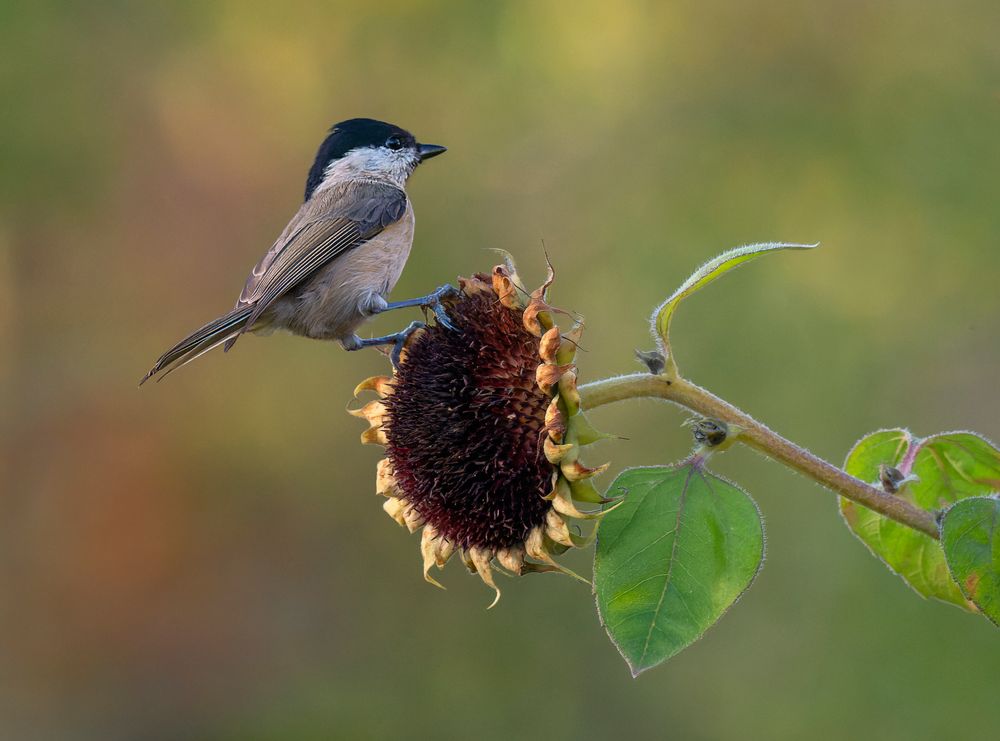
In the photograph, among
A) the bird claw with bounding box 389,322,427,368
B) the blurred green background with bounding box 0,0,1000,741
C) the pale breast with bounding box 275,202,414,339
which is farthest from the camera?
the blurred green background with bounding box 0,0,1000,741

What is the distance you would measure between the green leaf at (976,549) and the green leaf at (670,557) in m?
0.32

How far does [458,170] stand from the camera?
8125 millimetres

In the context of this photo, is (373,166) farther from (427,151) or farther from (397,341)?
(397,341)

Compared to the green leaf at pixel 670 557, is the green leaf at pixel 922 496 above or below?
below

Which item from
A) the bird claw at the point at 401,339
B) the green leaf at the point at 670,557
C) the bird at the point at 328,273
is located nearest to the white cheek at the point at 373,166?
the bird at the point at 328,273

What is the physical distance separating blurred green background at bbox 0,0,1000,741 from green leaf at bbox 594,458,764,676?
3.95 metres

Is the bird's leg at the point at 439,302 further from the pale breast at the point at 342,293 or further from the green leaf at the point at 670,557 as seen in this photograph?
the pale breast at the point at 342,293

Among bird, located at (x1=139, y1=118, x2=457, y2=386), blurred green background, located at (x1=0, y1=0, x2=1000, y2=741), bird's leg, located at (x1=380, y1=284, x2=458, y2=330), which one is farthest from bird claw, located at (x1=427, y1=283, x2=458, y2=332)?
blurred green background, located at (x1=0, y1=0, x2=1000, y2=741)

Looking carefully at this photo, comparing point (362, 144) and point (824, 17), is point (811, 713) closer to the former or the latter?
point (362, 144)

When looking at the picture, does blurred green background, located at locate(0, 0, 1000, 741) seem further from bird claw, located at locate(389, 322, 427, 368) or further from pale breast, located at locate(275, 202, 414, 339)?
bird claw, located at locate(389, 322, 427, 368)

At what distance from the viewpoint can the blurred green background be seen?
6.46 meters

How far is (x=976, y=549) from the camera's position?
2.01m

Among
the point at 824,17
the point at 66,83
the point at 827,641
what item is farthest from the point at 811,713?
the point at 66,83

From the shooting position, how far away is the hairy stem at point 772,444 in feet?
6.97
